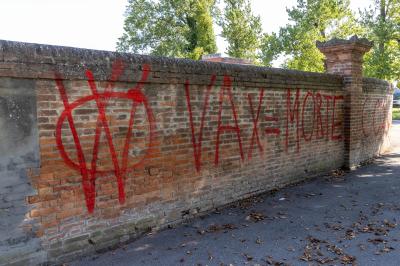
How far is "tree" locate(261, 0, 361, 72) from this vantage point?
56.6ft

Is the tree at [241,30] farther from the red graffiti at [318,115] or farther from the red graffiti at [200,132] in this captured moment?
the red graffiti at [200,132]

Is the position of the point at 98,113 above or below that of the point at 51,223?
above

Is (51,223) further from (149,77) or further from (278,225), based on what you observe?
(278,225)

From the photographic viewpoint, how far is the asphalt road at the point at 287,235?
4223 mm

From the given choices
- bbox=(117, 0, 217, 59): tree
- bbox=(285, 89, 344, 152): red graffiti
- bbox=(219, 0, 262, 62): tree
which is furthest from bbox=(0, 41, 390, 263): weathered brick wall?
bbox=(117, 0, 217, 59): tree

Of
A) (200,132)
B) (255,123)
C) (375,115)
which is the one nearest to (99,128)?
(200,132)

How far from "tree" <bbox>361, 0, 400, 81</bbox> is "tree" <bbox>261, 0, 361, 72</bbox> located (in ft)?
3.37

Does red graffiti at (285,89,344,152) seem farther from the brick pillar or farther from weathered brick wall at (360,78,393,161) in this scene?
weathered brick wall at (360,78,393,161)

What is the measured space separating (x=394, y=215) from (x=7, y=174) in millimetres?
5472

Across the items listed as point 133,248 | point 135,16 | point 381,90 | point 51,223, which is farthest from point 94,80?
point 135,16

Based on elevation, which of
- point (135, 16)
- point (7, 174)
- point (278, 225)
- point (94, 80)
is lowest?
point (278, 225)

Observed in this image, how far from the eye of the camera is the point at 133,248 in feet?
14.8

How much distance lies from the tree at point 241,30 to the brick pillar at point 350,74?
50.7ft

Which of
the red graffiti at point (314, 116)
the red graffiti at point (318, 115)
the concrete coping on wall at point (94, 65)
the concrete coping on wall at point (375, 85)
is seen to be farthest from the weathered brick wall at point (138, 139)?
the concrete coping on wall at point (375, 85)
